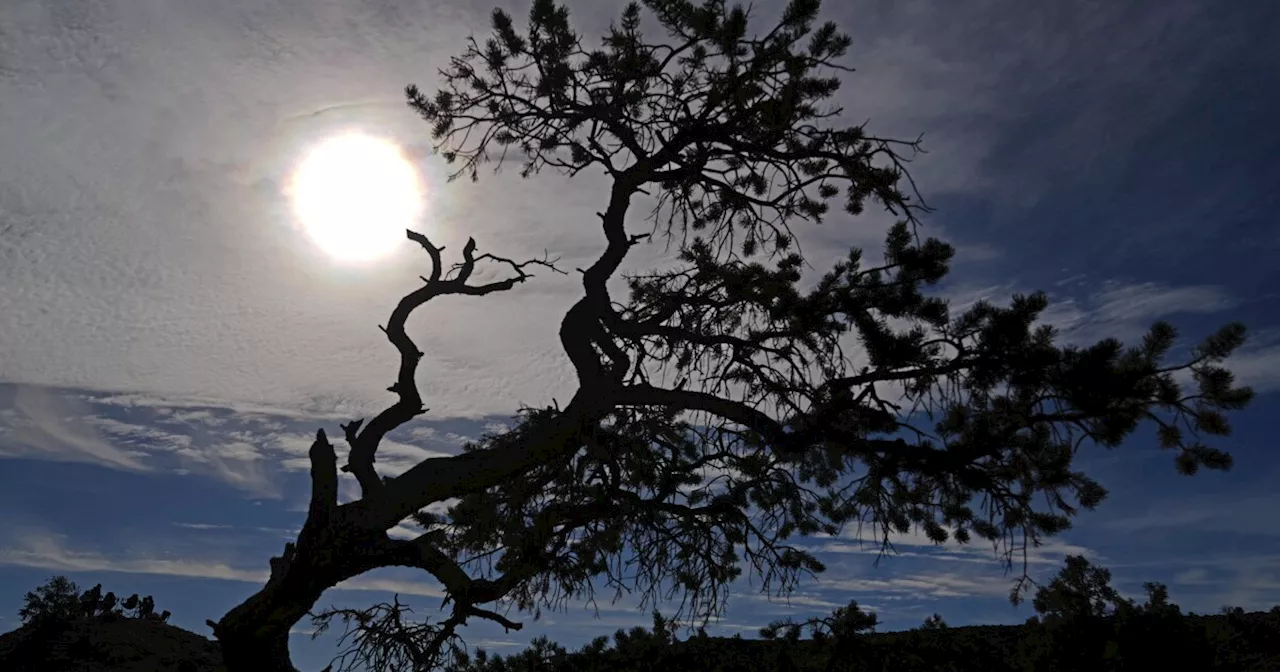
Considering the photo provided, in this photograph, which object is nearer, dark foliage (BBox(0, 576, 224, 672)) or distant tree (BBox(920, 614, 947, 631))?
distant tree (BBox(920, 614, 947, 631))

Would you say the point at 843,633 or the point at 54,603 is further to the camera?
the point at 54,603

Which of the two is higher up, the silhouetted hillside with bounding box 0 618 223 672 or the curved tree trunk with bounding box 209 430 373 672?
the curved tree trunk with bounding box 209 430 373 672

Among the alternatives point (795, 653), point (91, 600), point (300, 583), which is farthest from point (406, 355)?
point (91, 600)

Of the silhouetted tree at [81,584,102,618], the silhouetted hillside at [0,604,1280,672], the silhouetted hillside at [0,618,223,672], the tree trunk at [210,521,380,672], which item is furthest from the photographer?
the silhouetted tree at [81,584,102,618]

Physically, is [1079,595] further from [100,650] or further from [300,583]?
[100,650]

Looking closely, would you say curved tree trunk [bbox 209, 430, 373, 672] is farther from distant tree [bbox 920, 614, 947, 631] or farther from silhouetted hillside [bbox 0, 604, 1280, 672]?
distant tree [bbox 920, 614, 947, 631]

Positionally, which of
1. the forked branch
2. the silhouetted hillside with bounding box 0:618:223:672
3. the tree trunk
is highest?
the forked branch

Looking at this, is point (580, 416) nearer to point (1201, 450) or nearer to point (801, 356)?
point (801, 356)

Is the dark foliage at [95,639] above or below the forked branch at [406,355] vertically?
below

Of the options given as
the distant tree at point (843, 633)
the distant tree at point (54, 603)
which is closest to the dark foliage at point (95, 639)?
the distant tree at point (54, 603)

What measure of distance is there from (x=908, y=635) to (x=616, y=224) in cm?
464

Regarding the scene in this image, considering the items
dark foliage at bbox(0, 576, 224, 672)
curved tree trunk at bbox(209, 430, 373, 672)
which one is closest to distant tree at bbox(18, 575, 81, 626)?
dark foliage at bbox(0, 576, 224, 672)

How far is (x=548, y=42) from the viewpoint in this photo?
7781 mm

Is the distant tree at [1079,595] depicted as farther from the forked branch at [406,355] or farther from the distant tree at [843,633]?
the forked branch at [406,355]
